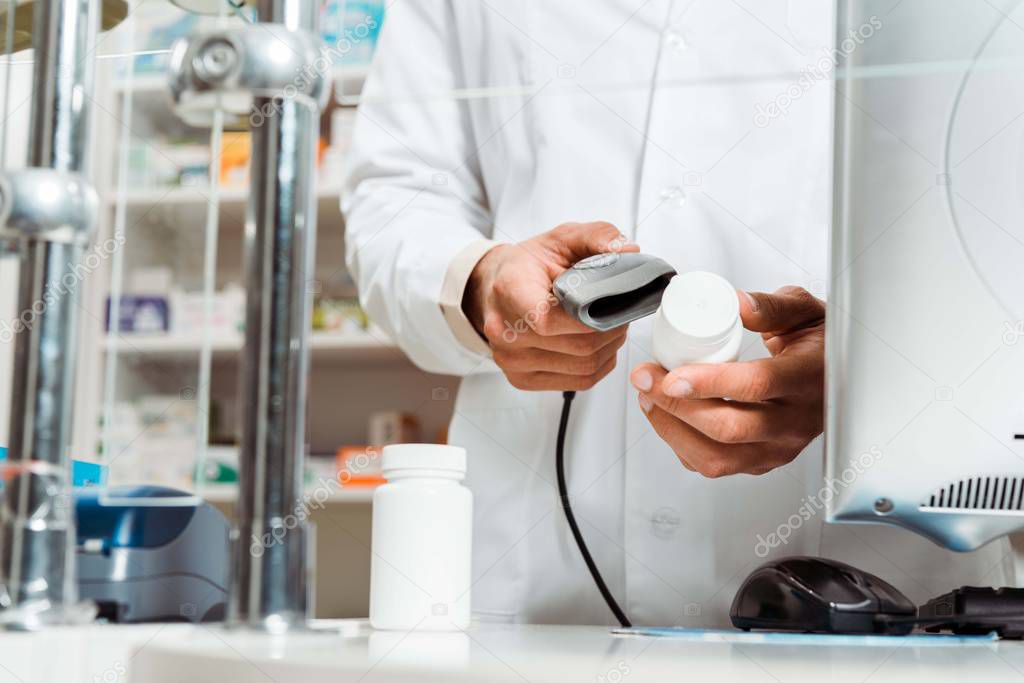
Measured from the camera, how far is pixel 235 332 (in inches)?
117

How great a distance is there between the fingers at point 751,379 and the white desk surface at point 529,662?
18 cm

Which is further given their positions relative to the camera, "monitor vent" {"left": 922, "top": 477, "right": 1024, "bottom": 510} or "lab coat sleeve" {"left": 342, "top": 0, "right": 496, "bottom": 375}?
"lab coat sleeve" {"left": 342, "top": 0, "right": 496, "bottom": 375}

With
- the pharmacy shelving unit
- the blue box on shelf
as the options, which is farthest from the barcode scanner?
the blue box on shelf

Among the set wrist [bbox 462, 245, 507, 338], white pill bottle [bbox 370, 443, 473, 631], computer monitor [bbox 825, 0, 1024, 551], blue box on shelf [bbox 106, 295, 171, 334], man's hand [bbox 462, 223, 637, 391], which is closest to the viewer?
computer monitor [bbox 825, 0, 1024, 551]

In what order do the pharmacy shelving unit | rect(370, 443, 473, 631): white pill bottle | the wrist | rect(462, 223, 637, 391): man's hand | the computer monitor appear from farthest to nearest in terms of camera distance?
the pharmacy shelving unit
the wrist
rect(462, 223, 637, 391): man's hand
rect(370, 443, 473, 631): white pill bottle
the computer monitor

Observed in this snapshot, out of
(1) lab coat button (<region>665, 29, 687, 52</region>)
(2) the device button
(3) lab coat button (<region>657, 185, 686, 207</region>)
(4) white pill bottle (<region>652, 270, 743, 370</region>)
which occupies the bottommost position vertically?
(4) white pill bottle (<region>652, 270, 743, 370</region>)

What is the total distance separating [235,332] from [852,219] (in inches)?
103

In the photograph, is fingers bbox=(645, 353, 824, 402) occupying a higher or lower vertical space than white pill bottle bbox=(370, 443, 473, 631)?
higher

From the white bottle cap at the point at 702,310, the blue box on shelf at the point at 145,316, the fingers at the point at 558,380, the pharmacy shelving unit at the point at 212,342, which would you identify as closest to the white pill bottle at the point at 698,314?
the white bottle cap at the point at 702,310

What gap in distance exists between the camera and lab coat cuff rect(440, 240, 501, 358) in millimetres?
895

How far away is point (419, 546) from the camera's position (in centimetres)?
64

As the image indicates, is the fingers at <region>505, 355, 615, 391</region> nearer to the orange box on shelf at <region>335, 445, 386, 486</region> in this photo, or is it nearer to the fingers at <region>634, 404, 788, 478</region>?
the fingers at <region>634, 404, 788, 478</region>

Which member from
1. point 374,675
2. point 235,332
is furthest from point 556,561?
point 235,332

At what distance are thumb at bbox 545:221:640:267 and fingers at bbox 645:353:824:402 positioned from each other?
0.17 meters
